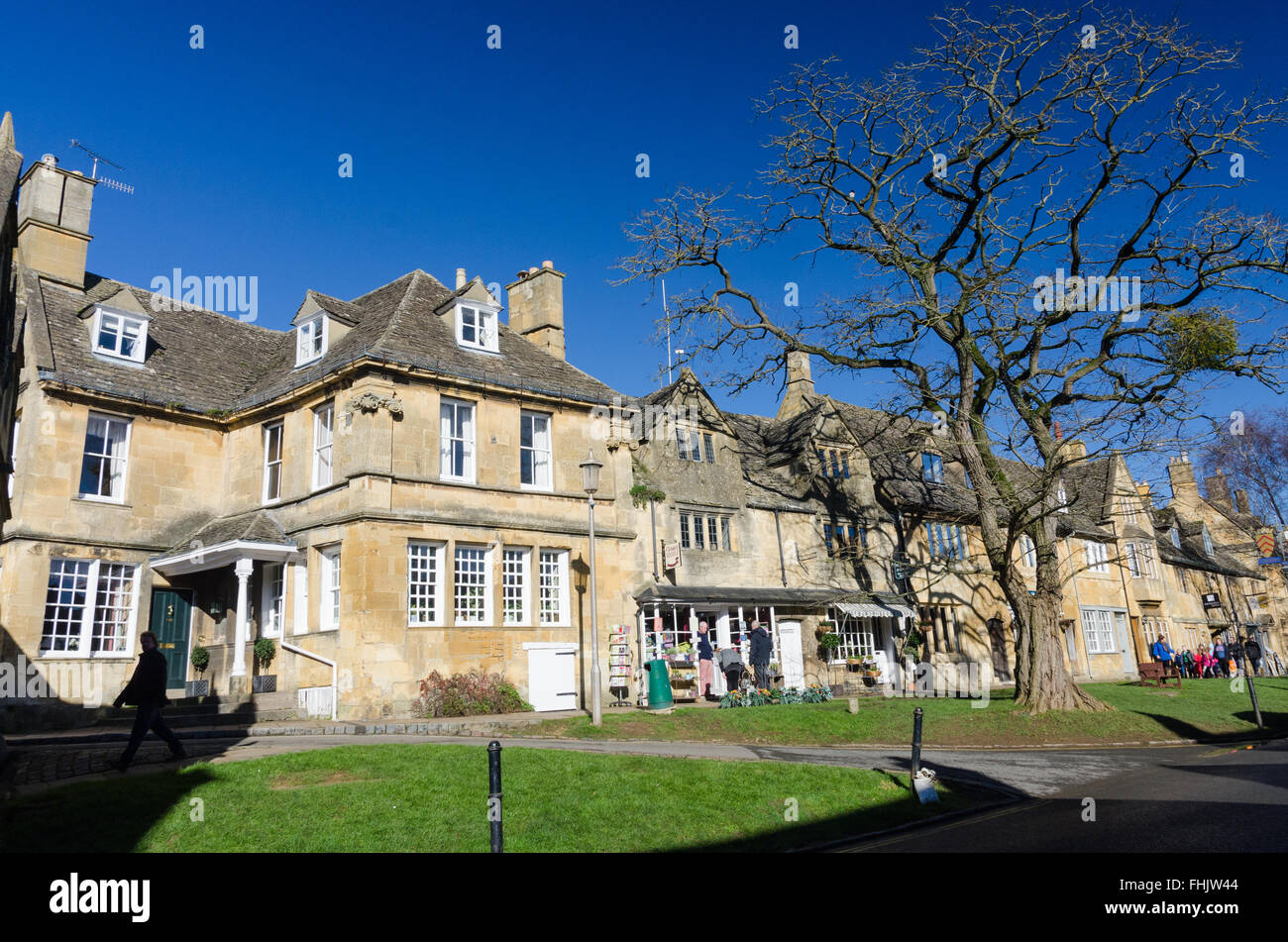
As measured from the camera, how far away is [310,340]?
2372 cm

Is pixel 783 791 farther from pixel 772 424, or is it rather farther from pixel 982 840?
pixel 772 424

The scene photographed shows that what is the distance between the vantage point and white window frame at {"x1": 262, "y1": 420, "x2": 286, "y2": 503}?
74.6ft

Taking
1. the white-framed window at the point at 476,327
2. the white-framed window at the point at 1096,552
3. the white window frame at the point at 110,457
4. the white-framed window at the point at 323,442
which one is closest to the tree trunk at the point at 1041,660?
the white-framed window at the point at 476,327

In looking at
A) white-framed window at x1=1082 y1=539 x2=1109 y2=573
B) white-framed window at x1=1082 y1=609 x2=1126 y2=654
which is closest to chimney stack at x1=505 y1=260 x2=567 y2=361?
white-framed window at x1=1082 y1=609 x2=1126 y2=654

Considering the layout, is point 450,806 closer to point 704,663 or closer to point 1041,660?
point 1041,660

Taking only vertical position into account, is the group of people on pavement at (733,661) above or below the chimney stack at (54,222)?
below

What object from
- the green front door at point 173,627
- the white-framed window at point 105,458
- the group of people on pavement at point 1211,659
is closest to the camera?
the white-framed window at point 105,458

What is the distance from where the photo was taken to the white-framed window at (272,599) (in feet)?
70.0

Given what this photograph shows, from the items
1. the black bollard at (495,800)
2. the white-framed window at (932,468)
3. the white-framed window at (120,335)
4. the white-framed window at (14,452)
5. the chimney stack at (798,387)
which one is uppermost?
the chimney stack at (798,387)

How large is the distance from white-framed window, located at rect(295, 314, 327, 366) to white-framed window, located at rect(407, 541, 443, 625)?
6.85 metres

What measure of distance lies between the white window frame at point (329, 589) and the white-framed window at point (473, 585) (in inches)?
110

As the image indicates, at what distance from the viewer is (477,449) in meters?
22.5

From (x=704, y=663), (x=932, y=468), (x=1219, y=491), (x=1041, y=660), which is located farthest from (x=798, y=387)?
(x=1219, y=491)

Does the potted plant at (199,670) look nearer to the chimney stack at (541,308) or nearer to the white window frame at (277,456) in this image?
the white window frame at (277,456)
